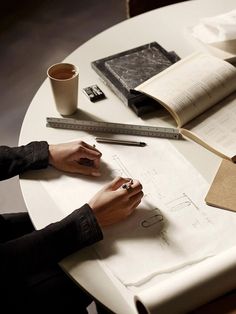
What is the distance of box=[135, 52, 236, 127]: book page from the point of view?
3.66 ft

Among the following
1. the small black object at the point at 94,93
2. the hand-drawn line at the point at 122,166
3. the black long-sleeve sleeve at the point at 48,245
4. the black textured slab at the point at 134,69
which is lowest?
the black long-sleeve sleeve at the point at 48,245

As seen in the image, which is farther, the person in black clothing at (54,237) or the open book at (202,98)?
the open book at (202,98)

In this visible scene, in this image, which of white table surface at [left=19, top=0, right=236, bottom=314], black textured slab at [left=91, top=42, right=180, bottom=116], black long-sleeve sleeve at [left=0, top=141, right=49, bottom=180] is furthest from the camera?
black textured slab at [left=91, top=42, right=180, bottom=116]

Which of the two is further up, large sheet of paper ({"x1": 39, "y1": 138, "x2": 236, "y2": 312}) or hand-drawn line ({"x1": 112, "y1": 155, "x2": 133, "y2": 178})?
hand-drawn line ({"x1": 112, "y1": 155, "x2": 133, "y2": 178})

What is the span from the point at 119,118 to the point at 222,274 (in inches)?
21.4

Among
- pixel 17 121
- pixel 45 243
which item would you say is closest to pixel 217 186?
pixel 45 243

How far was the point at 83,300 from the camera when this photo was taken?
103cm

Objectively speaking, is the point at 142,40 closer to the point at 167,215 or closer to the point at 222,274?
the point at 167,215

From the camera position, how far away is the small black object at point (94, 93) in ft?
4.01

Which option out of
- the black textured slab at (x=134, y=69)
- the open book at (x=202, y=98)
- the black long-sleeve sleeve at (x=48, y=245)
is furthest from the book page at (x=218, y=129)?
the black long-sleeve sleeve at (x=48, y=245)

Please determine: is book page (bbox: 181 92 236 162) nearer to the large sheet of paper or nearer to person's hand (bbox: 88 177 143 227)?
the large sheet of paper

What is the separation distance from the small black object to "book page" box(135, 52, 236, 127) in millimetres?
116

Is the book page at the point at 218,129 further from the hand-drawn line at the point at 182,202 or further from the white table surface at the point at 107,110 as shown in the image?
the hand-drawn line at the point at 182,202

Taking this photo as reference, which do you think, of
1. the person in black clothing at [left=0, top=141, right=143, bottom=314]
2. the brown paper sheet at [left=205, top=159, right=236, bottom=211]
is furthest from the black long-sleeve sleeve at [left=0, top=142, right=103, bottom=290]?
the brown paper sheet at [left=205, top=159, right=236, bottom=211]
